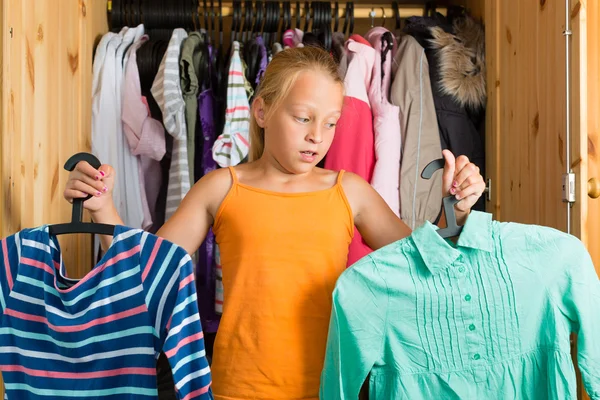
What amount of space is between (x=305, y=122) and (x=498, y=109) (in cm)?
95

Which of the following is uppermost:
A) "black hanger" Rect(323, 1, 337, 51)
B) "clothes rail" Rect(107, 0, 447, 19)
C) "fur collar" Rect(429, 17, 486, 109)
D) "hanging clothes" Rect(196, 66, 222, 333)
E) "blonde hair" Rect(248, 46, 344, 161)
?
"clothes rail" Rect(107, 0, 447, 19)

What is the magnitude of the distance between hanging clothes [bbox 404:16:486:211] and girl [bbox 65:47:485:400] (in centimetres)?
84

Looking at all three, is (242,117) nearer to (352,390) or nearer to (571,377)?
(352,390)

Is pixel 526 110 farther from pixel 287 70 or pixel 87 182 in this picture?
pixel 87 182

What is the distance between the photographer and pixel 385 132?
6.84 ft

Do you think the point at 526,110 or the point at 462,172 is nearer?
the point at 462,172

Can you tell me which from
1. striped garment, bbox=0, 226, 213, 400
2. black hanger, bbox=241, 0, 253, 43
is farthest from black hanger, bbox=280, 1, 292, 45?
striped garment, bbox=0, 226, 213, 400

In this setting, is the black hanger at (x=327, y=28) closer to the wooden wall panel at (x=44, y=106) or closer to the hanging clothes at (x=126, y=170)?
the hanging clothes at (x=126, y=170)

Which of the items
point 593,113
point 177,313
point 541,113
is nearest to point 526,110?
point 541,113

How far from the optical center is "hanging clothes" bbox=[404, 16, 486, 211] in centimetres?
214

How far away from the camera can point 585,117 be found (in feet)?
4.73

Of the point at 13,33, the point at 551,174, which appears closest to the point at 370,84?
the point at 551,174

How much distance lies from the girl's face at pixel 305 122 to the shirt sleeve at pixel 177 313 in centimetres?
31

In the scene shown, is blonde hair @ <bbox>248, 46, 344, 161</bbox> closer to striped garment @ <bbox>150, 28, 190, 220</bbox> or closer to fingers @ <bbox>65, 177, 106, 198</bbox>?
fingers @ <bbox>65, 177, 106, 198</bbox>
